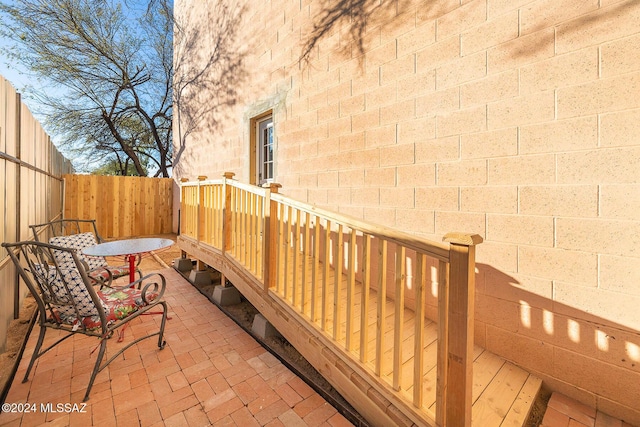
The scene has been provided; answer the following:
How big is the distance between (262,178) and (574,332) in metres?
4.46

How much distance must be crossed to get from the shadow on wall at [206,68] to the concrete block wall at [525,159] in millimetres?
3432

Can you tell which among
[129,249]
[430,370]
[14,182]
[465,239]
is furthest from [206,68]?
[430,370]

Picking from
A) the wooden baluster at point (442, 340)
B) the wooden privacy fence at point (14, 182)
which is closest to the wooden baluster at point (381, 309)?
the wooden baluster at point (442, 340)

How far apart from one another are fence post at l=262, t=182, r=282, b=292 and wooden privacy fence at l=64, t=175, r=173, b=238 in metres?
7.59

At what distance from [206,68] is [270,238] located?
5.85 metres

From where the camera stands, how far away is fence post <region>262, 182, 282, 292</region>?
2564 mm

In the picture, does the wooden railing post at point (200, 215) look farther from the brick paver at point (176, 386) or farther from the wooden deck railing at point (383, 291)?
the brick paver at point (176, 386)

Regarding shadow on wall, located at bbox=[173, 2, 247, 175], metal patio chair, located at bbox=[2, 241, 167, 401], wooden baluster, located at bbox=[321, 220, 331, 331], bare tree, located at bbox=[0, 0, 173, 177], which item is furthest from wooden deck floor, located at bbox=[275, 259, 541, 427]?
bare tree, located at bbox=[0, 0, 173, 177]

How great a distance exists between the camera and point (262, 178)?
5004 mm

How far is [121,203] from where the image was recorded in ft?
27.0

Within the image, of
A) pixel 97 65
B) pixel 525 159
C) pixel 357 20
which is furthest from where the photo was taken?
pixel 97 65

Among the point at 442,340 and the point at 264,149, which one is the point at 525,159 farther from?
the point at 264,149

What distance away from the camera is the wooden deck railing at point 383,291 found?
123cm

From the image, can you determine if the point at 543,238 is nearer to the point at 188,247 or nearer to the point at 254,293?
the point at 254,293
